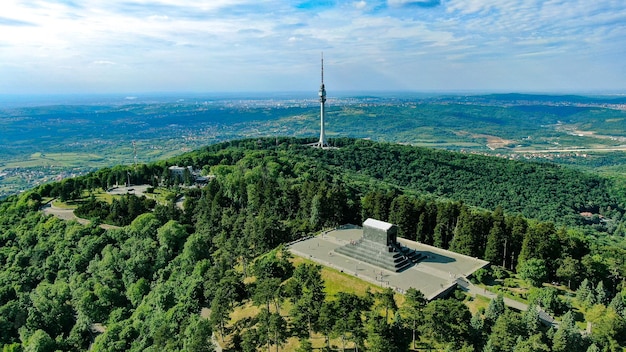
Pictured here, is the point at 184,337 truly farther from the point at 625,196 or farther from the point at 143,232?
the point at 625,196

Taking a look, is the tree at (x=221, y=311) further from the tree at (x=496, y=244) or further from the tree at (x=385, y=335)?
the tree at (x=496, y=244)

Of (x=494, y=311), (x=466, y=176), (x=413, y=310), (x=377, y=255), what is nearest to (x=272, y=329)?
(x=413, y=310)

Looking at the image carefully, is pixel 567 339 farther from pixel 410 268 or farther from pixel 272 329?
pixel 272 329

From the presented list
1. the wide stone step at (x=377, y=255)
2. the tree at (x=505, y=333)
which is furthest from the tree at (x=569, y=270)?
the tree at (x=505, y=333)

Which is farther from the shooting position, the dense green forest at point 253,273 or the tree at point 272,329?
the tree at point 272,329

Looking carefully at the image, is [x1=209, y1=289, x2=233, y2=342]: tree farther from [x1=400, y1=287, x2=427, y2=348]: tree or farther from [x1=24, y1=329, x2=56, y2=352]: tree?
[x1=24, y1=329, x2=56, y2=352]: tree

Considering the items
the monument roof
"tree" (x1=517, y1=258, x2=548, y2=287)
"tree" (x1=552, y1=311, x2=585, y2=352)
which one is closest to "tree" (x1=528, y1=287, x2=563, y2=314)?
"tree" (x1=517, y1=258, x2=548, y2=287)

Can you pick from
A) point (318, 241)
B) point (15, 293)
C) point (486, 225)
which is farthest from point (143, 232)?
point (486, 225)
